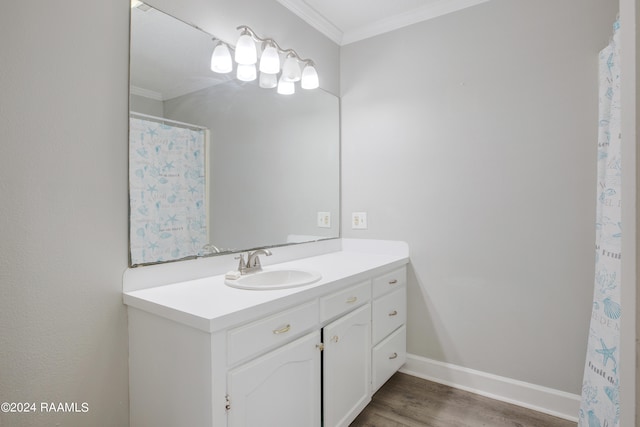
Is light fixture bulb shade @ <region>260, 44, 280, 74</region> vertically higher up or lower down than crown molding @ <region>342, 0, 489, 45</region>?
lower down

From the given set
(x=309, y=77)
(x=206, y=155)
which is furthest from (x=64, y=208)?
(x=309, y=77)

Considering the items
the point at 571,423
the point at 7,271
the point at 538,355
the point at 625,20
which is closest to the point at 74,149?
the point at 7,271

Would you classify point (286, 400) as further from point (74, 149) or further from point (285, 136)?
point (285, 136)

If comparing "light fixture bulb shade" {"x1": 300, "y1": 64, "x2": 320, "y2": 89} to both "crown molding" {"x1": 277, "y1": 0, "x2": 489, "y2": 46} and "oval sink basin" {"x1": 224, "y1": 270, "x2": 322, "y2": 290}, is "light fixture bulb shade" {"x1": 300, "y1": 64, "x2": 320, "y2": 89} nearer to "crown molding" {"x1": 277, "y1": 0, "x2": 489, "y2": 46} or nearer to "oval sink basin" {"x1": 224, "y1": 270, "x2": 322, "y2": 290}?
"crown molding" {"x1": 277, "y1": 0, "x2": 489, "y2": 46}

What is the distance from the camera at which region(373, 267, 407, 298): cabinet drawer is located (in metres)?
1.91

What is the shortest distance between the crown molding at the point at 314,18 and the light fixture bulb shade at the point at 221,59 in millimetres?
618

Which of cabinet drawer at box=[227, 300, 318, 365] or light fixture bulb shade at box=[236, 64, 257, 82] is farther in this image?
light fixture bulb shade at box=[236, 64, 257, 82]

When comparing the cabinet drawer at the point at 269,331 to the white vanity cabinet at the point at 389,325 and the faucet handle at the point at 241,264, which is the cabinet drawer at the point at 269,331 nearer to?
the faucet handle at the point at 241,264

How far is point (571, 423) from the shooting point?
1753 mm

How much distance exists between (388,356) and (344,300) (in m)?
0.64

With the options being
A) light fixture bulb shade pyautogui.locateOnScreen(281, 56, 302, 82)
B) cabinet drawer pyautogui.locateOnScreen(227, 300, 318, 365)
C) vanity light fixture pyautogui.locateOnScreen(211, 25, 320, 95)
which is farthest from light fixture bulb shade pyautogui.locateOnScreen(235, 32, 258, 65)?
cabinet drawer pyautogui.locateOnScreen(227, 300, 318, 365)

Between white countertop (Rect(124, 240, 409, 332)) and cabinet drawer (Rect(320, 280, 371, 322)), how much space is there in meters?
0.04

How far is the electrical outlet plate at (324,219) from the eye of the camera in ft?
Result: 7.80

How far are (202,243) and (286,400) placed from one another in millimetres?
784
